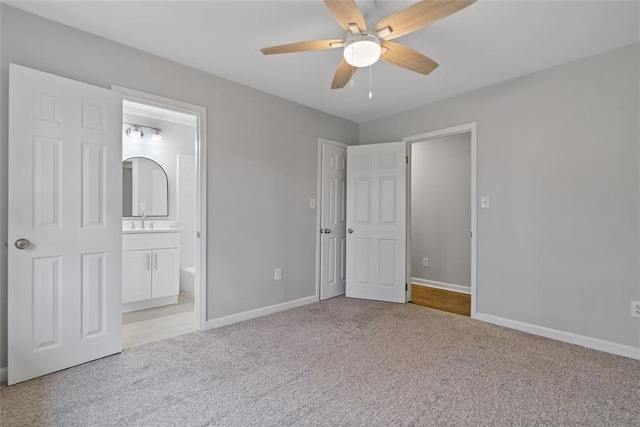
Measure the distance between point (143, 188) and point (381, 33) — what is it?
3654 millimetres

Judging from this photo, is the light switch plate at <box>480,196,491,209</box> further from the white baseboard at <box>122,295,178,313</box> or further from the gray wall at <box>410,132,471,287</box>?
the white baseboard at <box>122,295,178,313</box>

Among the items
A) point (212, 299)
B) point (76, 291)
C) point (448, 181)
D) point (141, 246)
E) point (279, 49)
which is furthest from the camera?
point (448, 181)

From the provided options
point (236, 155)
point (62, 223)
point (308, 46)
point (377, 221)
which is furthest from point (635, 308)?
point (62, 223)

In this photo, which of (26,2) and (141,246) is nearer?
(26,2)

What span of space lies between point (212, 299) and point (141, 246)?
132cm

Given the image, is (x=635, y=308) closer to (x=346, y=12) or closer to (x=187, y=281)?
(x=346, y=12)

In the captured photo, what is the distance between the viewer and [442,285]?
15.9 feet

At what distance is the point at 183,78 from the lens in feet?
9.50

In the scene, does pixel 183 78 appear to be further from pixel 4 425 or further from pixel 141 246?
pixel 4 425

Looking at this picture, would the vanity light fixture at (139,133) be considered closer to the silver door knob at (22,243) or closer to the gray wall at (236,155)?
the gray wall at (236,155)

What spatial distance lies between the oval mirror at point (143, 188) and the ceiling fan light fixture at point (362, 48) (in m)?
3.39

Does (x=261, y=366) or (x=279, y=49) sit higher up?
(x=279, y=49)

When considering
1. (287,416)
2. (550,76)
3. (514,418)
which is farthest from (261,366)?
(550,76)

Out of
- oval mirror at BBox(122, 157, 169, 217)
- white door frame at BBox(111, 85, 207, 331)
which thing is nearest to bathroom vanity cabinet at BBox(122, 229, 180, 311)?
oval mirror at BBox(122, 157, 169, 217)
